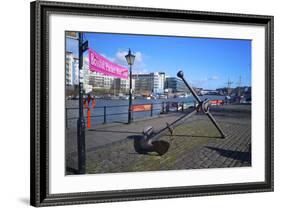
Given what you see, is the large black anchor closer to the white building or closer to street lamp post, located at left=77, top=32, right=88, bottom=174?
the white building

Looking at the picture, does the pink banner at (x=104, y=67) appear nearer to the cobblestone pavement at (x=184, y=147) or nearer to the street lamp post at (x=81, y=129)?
the street lamp post at (x=81, y=129)

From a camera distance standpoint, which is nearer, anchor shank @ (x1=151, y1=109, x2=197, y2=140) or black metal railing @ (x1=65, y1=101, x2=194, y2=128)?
black metal railing @ (x1=65, y1=101, x2=194, y2=128)

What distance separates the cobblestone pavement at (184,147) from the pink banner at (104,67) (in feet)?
1.27

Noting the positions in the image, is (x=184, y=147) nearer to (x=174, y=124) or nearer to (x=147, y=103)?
(x=174, y=124)

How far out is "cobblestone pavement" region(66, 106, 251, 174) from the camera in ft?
12.2

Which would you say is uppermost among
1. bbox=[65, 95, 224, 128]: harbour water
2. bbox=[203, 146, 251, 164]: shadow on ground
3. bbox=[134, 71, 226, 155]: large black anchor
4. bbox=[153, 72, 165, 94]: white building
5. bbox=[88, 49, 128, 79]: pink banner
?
bbox=[88, 49, 128, 79]: pink banner

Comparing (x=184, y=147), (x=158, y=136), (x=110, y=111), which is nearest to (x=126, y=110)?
(x=110, y=111)

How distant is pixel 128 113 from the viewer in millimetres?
3816

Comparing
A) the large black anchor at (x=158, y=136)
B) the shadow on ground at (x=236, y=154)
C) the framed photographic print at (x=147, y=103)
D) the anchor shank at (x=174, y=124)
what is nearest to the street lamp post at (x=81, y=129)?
the framed photographic print at (x=147, y=103)

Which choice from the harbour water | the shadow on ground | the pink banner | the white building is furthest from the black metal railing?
the shadow on ground

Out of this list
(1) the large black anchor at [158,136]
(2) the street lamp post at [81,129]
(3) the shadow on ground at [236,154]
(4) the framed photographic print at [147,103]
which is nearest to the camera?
(4) the framed photographic print at [147,103]

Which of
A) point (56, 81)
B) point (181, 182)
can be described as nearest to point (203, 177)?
point (181, 182)

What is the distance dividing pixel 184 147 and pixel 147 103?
456 millimetres

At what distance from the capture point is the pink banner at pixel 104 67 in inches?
145
